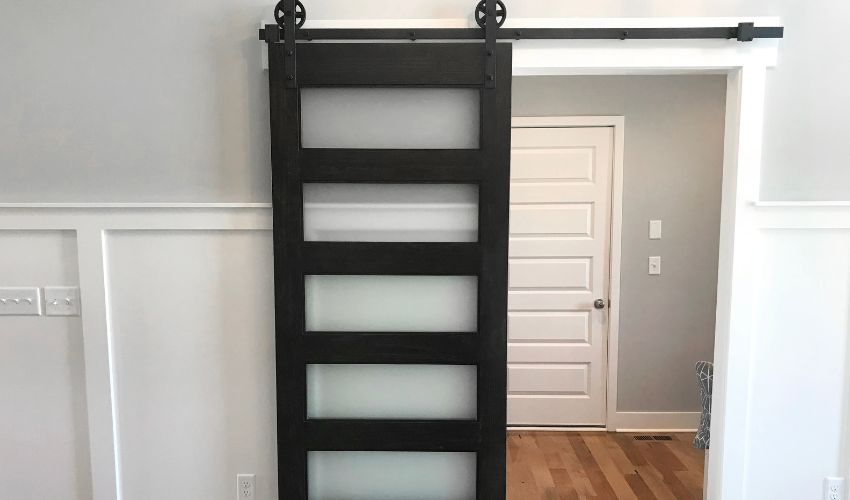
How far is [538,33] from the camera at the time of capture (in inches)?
69.7

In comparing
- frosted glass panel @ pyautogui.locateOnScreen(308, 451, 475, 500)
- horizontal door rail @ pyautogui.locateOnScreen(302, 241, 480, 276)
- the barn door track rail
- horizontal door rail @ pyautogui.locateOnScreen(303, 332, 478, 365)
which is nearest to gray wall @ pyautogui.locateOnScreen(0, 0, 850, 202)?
the barn door track rail

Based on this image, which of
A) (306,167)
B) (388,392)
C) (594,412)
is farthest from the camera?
(594,412)

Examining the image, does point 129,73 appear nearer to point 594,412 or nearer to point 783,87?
point 783,87

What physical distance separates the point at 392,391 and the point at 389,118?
97 cm

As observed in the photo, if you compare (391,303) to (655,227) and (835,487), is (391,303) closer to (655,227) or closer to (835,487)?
(835,487)

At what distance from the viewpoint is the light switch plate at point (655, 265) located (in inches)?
A: 131

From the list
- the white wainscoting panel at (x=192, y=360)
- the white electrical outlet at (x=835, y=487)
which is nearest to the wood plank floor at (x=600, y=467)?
the white electrical outlet at (x=835, y=487)

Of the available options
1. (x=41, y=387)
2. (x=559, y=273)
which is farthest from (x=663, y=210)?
(x=41, y=387)

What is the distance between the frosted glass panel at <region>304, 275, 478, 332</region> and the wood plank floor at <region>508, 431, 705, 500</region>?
136cm

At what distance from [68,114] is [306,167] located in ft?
2.85

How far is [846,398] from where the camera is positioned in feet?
6.29

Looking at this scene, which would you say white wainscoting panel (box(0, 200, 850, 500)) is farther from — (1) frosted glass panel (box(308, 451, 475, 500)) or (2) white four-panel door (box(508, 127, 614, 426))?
(2) white four-panel door (box(508, 127, 614, 426))

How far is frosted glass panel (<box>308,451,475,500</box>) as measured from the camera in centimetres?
194

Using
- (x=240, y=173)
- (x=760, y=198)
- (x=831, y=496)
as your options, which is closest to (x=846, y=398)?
(x=831, y=496)
